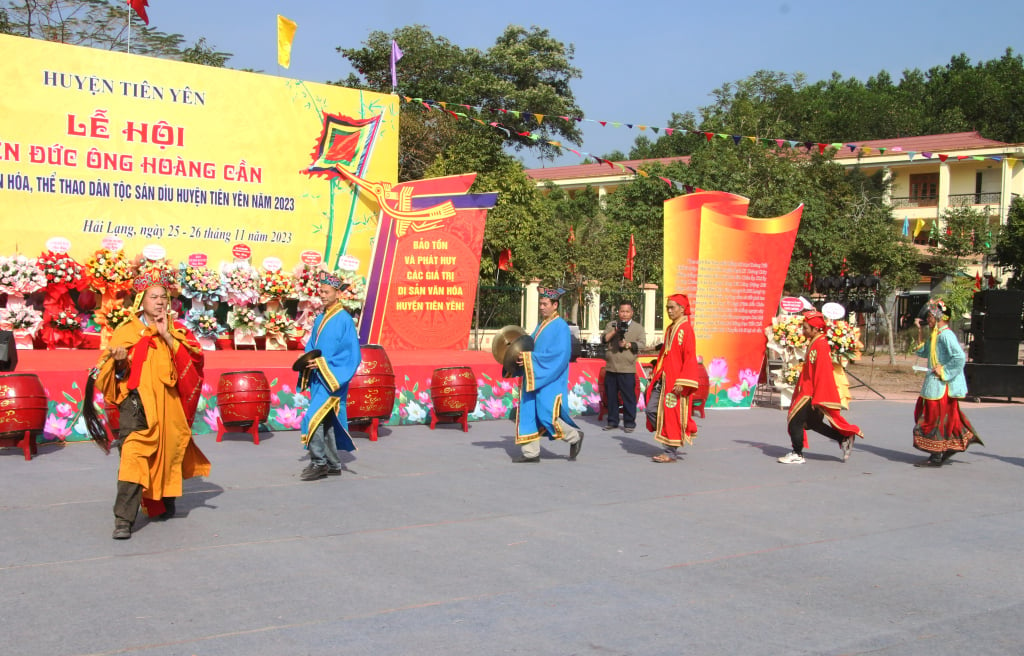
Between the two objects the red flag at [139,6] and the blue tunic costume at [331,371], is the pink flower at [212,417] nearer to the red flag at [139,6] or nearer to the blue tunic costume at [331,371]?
the blue tunic costume at [331,371]

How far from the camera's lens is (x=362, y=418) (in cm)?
1079

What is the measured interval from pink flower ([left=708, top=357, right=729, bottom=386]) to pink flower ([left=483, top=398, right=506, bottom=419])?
332 cm

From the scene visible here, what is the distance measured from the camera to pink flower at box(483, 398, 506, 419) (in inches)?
509

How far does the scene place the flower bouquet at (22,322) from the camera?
482 inches

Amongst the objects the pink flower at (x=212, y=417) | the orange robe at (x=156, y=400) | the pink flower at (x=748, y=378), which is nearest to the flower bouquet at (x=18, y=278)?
the pink flower at (x=212, y=417)

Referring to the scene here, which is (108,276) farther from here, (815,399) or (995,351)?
(995,351)

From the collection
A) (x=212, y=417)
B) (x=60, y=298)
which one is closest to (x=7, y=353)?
(x=212, y=417)

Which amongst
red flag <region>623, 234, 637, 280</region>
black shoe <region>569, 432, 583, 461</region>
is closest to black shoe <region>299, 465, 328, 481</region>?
black shoe <region>569, 432, 583, 461</region>

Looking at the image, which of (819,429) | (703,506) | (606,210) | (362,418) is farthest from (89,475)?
(606,210)

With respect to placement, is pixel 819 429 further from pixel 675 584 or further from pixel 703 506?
pixel 675 584

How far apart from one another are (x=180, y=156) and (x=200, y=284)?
1925mm

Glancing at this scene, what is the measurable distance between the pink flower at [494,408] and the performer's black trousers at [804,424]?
4.28m

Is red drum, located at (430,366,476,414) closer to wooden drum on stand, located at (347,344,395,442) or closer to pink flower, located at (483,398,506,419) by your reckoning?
wooden drum on stand, located at (347,344,395,442)

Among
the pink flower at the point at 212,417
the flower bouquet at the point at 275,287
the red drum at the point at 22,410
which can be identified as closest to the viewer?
the red drum at the point at 22,410
